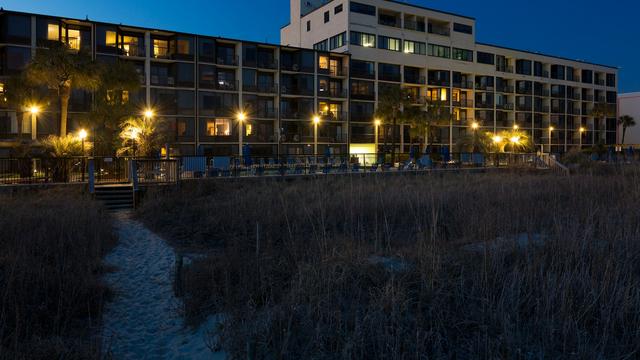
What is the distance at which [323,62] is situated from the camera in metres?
53.8

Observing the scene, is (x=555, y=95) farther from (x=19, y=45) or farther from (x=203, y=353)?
(x=203, y=353)

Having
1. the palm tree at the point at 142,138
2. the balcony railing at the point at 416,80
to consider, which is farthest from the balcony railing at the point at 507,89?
the palm tree at the point at 142,138

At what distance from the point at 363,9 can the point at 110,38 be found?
90.9ft

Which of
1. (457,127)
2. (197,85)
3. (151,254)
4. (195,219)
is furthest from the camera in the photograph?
(457,127)

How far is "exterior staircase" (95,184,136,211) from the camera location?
1903 centimetres

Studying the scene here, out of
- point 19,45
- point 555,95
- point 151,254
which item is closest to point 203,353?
point 151,254

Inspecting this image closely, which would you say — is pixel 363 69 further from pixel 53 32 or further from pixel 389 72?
pixel 53 32

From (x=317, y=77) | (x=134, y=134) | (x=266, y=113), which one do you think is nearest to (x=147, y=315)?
(x=134, y=134)

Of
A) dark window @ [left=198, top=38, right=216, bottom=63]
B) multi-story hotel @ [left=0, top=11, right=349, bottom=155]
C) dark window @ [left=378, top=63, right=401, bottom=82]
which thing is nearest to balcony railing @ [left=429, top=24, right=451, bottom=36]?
dark window @ [left=378, top=63, right=401, bottom=82]

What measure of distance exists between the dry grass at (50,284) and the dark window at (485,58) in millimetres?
61943

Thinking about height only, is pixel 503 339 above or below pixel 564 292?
below

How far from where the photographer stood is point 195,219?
14.7 m

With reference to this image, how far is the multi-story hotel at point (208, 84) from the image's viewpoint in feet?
127

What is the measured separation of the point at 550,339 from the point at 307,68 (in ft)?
164
